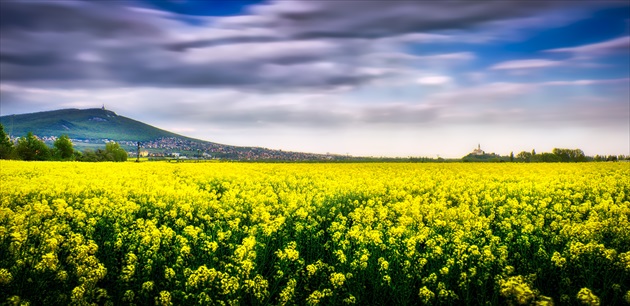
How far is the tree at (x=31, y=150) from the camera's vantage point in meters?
101

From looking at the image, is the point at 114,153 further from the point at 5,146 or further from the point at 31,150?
the point at 5,146

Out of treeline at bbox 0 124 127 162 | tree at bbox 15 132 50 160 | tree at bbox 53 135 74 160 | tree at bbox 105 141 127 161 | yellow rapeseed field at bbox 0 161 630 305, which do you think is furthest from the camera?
tree at bbox 105 141 127 161

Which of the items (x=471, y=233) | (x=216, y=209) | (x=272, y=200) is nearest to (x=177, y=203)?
(x=216, y=209)

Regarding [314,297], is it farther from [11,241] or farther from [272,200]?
[272,200]

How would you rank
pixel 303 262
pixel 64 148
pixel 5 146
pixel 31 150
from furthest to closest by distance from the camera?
pixel 64 148 < pixel 31 150 < pixel 5 146 < pixel 303 262

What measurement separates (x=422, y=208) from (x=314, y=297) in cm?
826

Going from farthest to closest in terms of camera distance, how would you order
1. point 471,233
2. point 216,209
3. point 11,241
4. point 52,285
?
point 216,209, point 471,233, point 11,241, point 52,285

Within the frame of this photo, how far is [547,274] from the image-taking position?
26.5 feet

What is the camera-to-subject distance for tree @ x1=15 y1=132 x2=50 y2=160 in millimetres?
100875

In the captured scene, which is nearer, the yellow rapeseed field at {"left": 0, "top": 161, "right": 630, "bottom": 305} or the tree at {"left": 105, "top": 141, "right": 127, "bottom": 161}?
the yellow rapeseed field at {"left": 0, "top": 161, "right": 630, "bottom": 305}

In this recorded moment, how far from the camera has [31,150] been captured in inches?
4033

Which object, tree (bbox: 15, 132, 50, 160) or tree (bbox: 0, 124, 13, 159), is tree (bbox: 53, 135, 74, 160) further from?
tree (bbox: 0, 124, 13, 159)

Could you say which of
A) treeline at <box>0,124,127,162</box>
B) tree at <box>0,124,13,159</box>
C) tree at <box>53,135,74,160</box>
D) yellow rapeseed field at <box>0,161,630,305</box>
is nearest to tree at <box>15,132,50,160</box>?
treeline at <box>0,124,127,162</box>

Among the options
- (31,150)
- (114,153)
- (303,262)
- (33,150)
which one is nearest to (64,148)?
(33,150)
